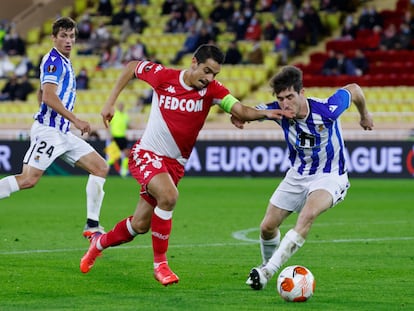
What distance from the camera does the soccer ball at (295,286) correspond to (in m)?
7.98

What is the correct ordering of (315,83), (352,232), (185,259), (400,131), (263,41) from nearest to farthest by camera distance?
(185,259)
(352,232)
(400,131)
(315,83)
(263,41)

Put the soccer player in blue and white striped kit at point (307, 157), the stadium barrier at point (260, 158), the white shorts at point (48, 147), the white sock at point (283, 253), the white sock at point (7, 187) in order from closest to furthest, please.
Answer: the white sock at point (283, 253) → the soccer player in blue and white striped kit at point (307, 157) → the white sock at point (7, 187) → the white shorts at point (48, 147) → the stadium barrier at point (260, 158)

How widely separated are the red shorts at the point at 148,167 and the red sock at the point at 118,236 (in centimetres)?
32

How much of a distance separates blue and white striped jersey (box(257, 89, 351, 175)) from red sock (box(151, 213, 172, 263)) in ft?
3.93

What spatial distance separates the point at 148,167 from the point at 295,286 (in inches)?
70.4

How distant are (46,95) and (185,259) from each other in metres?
2.20

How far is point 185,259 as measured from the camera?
35.3 feet

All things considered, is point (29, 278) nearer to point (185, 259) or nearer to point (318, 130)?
point (185, 259)

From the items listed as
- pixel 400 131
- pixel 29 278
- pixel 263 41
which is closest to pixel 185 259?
pixel 29 278

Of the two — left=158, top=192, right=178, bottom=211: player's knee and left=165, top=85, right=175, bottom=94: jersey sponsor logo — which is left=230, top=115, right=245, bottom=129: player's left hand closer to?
left=165, top=85, right=175, bottom=94: jersey sponsor logo

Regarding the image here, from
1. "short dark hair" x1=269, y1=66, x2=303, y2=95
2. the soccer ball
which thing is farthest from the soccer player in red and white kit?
the soccer ball

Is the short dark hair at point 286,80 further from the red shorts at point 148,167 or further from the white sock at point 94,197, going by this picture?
the white sock at point 94,197

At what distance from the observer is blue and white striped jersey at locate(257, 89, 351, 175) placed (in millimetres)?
8891

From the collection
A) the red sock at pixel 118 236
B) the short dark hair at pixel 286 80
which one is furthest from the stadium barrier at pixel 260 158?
the short dark hair at pixel 286 80
